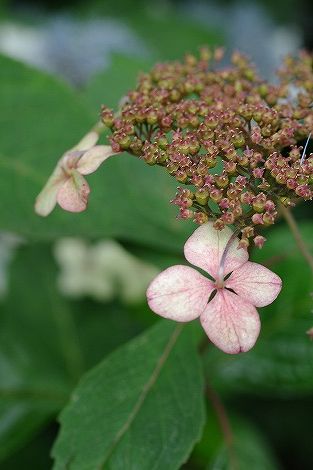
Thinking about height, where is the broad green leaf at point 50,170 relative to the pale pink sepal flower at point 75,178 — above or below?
above

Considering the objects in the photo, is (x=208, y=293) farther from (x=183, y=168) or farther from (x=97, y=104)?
(x=97, y=104)

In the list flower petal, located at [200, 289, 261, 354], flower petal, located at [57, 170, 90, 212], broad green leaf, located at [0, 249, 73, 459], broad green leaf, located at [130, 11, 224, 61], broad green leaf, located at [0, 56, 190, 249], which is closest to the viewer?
flower petal, located at [200, 289, 261, 354]

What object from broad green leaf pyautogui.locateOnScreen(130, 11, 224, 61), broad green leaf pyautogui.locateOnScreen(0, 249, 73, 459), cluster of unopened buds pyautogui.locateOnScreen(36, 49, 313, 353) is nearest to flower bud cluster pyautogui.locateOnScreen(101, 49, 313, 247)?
cluster of unopened buds pyautogui.locateOnScreen(36, 49, 313, 353)

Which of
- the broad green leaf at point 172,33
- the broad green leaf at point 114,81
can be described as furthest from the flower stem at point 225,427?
the broad green leaf at point 172,33

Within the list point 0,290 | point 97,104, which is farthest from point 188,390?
point 0,290

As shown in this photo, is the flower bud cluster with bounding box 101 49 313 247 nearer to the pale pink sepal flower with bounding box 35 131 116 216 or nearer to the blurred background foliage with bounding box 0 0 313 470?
the pale pink sepal flower with bounding box 35 131 116 216

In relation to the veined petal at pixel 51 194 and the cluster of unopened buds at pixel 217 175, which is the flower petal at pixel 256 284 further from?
the veined petal at pixel 51 194

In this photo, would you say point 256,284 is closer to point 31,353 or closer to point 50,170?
point 50,170
